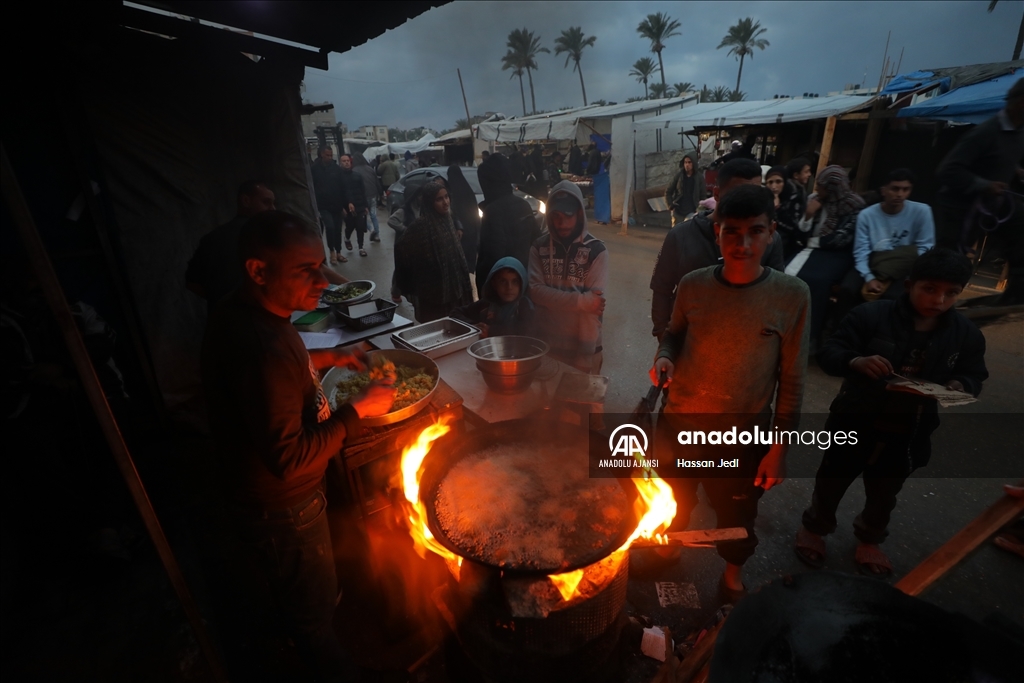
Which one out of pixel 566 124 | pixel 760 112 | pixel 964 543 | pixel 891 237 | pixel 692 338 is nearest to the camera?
pixel 964 543

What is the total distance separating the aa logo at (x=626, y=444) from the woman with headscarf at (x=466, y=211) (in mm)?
5591

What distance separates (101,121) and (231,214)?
135 cm

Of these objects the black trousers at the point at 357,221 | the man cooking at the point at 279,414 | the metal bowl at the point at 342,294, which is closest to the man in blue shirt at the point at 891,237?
the metal bowl at the point at 342,294

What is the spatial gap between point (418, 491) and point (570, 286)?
2.60 m

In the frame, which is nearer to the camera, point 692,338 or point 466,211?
point 692,338

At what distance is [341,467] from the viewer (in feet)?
8.48

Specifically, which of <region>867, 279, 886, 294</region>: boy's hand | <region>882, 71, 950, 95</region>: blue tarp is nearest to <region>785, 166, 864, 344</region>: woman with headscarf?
<region>867, 279, 886, 294</region>: boy's hand

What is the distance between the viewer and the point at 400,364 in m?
3.28

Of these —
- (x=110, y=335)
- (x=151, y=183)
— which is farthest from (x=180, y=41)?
(x=110, y=335)

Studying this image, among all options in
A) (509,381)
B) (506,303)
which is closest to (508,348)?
(509,381)

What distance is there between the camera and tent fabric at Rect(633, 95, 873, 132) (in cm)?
1078

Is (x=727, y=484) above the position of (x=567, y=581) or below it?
below

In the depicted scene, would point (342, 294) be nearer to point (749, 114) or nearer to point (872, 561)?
point (872, 561)

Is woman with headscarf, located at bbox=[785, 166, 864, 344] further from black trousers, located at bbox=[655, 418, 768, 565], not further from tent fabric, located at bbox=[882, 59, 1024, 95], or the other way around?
tent fabric, located at bbox=[882, 59, 1024, 95]
